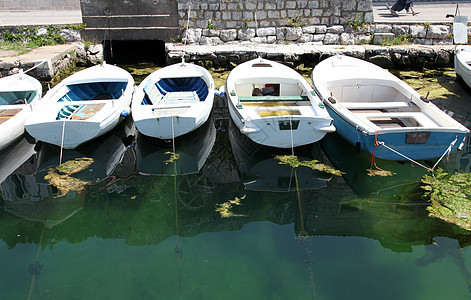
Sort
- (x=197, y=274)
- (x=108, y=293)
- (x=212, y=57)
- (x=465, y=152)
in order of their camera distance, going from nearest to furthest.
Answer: (x=108, y=293) < (x=197, y=274) < (x=465, y=152) < (x=212, y=57)

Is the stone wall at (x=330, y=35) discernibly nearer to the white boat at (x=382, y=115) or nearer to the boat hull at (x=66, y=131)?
the white boat at (x=382, y=115)

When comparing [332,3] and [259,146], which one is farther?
[332,3]

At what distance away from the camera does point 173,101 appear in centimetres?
754

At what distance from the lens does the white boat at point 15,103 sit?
624 cm

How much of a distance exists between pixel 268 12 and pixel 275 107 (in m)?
5.72

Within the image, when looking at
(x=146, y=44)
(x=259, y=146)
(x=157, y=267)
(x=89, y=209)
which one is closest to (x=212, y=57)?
(x=146, y=44)

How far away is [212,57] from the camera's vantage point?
10695mm

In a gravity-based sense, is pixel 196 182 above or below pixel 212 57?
below

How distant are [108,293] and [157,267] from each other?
0.57 m

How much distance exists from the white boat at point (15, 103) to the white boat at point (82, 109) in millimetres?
395

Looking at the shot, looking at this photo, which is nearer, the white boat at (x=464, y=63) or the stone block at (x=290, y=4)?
the white boat at (x=464, y=63)

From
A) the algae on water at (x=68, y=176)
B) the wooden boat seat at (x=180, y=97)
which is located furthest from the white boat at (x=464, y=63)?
the algae on water at (x=68, y=176)

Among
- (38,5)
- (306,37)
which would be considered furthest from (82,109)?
(38,5)

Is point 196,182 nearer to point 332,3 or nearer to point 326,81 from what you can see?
point 326,81
